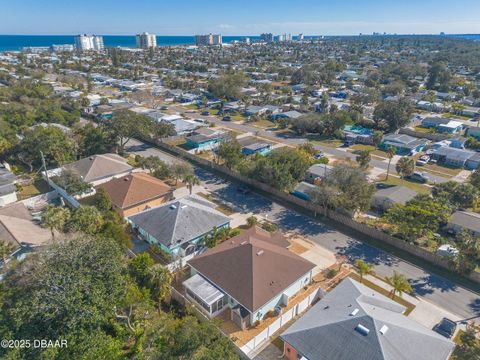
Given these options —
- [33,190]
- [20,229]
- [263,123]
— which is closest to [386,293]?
[20,229]

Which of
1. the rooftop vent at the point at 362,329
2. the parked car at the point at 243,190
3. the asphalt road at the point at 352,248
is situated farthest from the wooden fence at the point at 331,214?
the rooftop vent at the point at 362,329

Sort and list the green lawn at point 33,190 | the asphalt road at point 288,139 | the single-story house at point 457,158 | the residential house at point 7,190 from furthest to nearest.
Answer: the asphalt road at point 288,139 < the single-story house at point 457,158 < the green lawn at point 33,190 < the residential house at point 7,190

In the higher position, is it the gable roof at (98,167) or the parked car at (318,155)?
the gable roof at (98,167)

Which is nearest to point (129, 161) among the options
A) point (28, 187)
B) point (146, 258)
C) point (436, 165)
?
point (28, 187)

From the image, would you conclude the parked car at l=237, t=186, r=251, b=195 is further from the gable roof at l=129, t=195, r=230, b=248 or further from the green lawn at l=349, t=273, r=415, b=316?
the green lawn at l=349, t=273, r=415, b=316

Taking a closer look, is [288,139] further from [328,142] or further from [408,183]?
[408,183]

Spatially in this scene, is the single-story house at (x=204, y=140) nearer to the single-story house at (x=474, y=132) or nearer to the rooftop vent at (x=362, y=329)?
the rooftop vent at (x=362, y=329)
